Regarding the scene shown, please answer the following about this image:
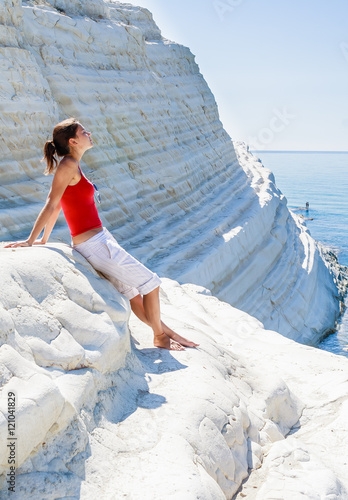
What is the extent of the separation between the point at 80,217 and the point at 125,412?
1254mm

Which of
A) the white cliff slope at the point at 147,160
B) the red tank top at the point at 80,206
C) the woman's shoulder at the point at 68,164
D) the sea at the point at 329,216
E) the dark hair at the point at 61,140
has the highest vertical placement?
the dark hair at the point at 61,140

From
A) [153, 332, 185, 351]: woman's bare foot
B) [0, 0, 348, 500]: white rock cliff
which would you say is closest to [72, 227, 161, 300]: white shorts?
[0, 0, 348, 500]: white rock cliff

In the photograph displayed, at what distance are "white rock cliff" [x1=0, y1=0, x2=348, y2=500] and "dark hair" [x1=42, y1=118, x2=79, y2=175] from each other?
0.57m

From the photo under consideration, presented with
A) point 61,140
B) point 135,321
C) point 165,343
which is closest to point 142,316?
point 165,343

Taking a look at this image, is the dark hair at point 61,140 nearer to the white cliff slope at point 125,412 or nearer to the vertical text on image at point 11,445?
Result: the white cliff slope at point 125,412

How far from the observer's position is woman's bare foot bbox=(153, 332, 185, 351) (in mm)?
3623

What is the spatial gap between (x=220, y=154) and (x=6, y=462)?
45.7 ft

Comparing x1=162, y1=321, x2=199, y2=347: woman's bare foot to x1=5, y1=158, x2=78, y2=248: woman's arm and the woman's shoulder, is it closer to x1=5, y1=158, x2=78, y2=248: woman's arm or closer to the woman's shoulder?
x1=5, y1=158, x2=78, y2=248: woman's arm

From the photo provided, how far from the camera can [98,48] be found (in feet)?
32.2

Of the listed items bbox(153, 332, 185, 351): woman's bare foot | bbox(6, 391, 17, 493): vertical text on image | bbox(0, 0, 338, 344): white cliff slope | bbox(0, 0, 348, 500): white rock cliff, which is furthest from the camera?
bbox(0, 0, 338, 344): white cliff slope

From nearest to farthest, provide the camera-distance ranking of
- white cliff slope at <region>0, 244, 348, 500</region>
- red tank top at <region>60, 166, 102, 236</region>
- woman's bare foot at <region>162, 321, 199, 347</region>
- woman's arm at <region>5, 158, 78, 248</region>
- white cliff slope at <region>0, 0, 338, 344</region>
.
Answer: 1. white cliff slope at <region>0, 244, 348, 500</region>
2. woman's arm at <region>5, 158, 78, 248</region>
3. red tank top at <region>60, 166, 102, 236</region>
4. woman's bare foot at <region>162, 321, 199, 347</region>
5. white cliff slope at <region>0, 0, 338, 344</region>

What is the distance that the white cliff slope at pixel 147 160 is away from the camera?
7035 millimetres

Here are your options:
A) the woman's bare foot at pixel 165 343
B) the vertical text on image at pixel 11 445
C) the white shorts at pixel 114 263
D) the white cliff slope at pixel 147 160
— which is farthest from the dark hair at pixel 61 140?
the white cliff slope at pixel 147 160

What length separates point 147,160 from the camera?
10.4 m
